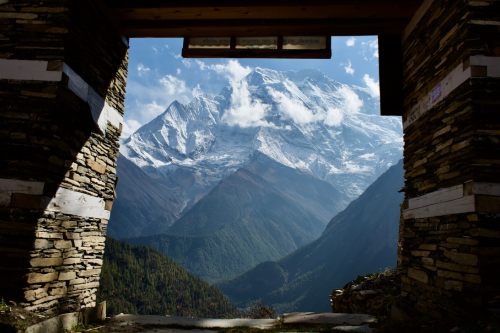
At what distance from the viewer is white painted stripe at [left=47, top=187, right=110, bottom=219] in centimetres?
604

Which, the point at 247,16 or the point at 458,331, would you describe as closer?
the point at 458,331

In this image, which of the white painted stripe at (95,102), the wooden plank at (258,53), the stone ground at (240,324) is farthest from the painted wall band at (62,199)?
the wooden plank at (258,53)

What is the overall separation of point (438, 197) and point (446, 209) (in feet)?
1.08

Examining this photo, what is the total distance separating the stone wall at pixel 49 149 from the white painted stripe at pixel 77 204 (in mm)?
17

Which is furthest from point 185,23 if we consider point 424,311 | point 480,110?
point 424,311

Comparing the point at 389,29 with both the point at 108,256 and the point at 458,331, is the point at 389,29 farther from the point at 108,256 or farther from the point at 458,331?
the point at 108,256

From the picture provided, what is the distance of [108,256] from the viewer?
281 ft

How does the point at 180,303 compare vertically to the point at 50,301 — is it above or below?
below

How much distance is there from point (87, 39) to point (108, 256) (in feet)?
283

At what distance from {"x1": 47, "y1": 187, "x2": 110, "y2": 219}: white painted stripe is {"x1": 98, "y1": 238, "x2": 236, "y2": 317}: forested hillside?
69255 millimetres

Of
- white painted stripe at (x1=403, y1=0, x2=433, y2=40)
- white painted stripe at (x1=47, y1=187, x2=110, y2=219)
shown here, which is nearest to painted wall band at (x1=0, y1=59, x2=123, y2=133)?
Result: white painted stripe at (x1=47, y1=187, x2=110, y2=219)

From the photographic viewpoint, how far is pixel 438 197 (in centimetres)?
600

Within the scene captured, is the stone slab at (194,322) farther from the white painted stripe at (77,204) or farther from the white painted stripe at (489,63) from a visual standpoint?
the white painted stripe at (489,63)

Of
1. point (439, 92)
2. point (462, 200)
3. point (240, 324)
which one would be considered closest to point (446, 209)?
point (462, 200)
